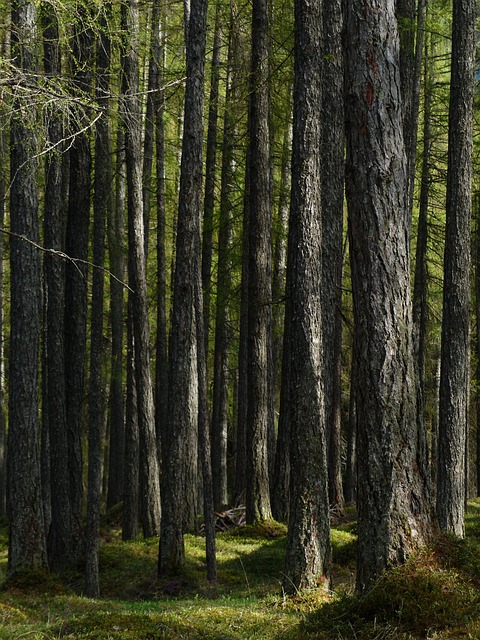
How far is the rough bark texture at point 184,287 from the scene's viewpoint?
11.9m

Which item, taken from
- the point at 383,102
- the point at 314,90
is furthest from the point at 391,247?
the point at 314,90

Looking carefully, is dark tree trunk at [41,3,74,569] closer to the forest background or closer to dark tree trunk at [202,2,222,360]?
the forest background

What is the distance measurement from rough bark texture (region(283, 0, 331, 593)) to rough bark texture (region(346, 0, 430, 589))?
2.97m

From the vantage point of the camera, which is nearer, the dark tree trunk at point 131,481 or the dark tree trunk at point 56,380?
the dark tree trunk at point 56,380

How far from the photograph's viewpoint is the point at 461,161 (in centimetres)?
1340

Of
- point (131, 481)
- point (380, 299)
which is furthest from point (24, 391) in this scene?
point (380, 299)

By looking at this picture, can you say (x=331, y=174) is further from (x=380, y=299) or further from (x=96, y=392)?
(x=380, y=299)

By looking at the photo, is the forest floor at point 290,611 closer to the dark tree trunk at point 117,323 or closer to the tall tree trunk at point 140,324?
the tall tree trunk at point 140,324

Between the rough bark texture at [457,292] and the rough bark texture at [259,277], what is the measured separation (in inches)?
141

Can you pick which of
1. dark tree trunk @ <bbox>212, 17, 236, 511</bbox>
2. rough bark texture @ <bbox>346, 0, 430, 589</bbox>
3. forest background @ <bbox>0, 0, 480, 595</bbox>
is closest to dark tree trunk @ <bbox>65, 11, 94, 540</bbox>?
forest background @ <bbox>0, 0, 480, 595</bbox>

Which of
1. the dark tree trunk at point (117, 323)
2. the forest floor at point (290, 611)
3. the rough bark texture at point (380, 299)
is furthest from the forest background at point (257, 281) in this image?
the forest floor at point (290, 611)

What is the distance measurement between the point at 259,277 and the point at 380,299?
29.8ft

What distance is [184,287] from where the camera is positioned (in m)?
12.1

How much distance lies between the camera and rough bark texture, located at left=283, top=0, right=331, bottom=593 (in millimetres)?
8758
